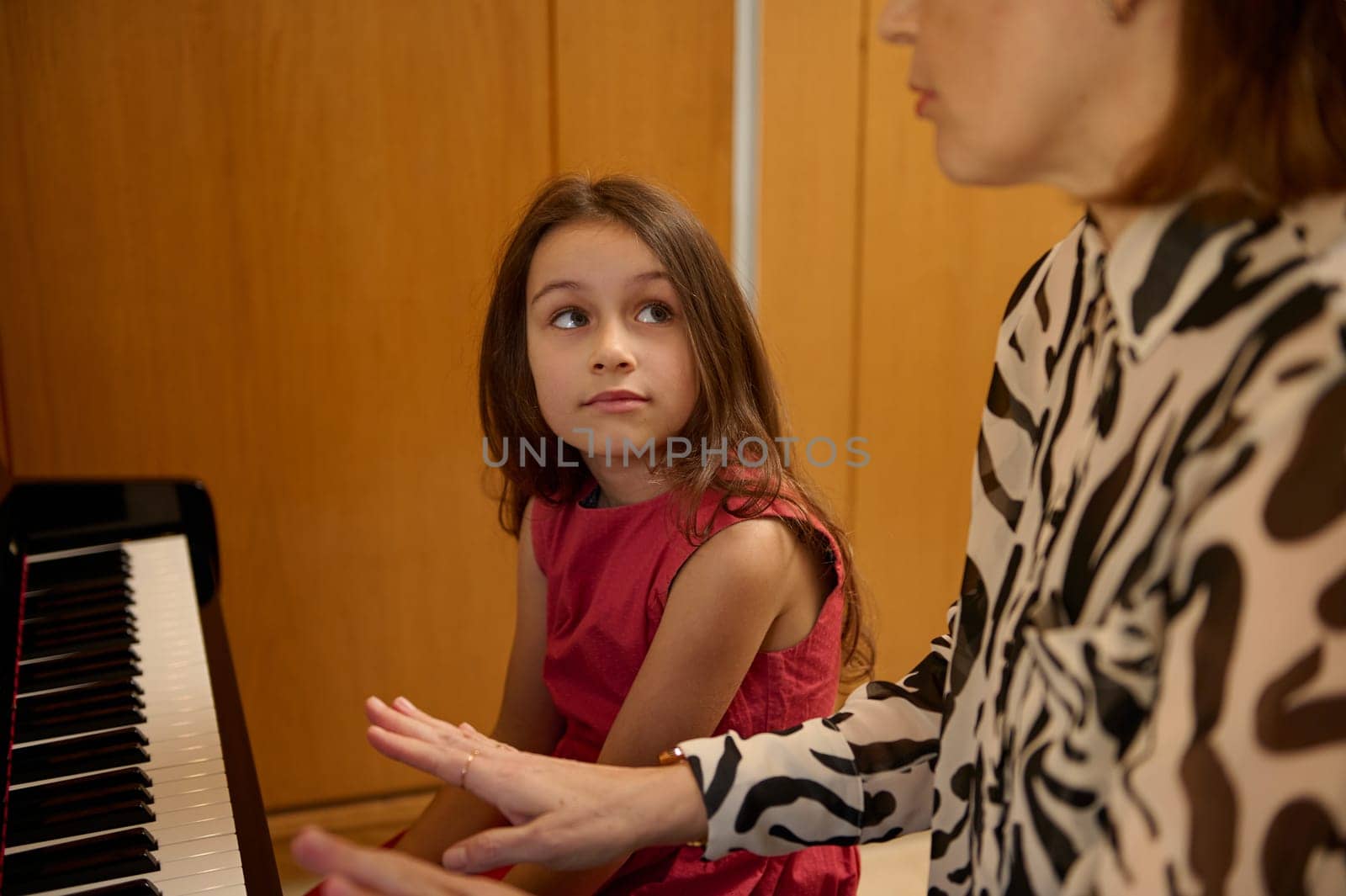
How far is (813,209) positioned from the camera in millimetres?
2463

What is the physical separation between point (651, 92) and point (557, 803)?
177cm

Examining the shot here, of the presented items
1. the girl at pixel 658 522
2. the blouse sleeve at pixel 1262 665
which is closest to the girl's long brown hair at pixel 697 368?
the girl at pixel 658 522

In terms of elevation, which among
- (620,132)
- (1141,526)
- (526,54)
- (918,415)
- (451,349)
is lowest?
(918,415)

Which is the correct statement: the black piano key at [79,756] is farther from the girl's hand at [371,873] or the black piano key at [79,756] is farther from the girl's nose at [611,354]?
the girl's nose at [611,354]

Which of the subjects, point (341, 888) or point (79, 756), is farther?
point (79, 756)

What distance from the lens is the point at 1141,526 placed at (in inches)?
23.5

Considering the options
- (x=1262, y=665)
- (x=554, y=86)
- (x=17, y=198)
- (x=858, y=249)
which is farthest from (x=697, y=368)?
(x=17, y=198)

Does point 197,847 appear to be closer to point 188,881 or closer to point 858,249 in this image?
point 188,881

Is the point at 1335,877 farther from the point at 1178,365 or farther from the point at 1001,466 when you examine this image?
the point at 1001,466

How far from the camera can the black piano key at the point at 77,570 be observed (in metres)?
1.41

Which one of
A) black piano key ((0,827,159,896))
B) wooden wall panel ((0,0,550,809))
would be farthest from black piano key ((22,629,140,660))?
wooden wall panel ((0,0,550,809))

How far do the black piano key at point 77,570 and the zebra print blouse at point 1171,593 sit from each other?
109cm

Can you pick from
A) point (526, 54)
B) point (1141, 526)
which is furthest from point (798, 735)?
point (526, 54)

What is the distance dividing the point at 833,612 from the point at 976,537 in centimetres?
48
